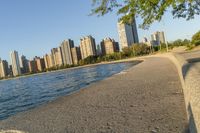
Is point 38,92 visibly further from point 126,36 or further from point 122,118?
point 126,36

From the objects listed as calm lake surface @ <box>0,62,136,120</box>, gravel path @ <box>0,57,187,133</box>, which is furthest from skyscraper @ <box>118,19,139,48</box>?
gravel path @ <box>0,57,187,133</box>

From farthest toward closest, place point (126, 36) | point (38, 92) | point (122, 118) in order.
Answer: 1. point (126, 36)
2. point (38, 92)
3. point (122, 118)

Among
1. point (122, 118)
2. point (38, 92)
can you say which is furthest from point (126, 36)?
point (122, 118)

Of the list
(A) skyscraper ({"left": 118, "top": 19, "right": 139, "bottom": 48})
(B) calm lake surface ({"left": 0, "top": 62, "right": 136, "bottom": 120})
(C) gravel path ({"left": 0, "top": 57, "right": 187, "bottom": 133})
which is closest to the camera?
(C) gravel path ({"left": 0, "top": 57, "right": 187, "bottom": 133})

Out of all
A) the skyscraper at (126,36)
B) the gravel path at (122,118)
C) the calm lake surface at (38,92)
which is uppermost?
the skyscraper at (126,36)

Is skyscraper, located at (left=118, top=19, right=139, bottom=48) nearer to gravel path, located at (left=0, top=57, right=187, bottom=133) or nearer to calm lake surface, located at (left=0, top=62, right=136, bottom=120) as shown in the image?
calm lake surface, located at (left=0, top=62, right=136, bottom=120)

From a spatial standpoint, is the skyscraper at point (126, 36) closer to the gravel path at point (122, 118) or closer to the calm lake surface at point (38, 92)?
the calm lake surface at point (38, 92)

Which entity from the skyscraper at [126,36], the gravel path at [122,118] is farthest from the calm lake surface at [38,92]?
the skyscraper at [126,36]

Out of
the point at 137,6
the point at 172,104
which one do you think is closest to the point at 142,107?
the point at 172,104

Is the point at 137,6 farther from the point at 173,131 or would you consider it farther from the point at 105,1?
the point at 173,131

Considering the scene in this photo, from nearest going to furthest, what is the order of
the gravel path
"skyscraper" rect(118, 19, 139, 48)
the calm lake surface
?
the gravel path < the calm lake surface < "skyscraper" rect(118, 19, 139, 48)

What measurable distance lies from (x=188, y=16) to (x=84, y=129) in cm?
1177

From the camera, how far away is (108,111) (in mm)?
8531

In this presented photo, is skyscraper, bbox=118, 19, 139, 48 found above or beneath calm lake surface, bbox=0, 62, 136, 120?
above
